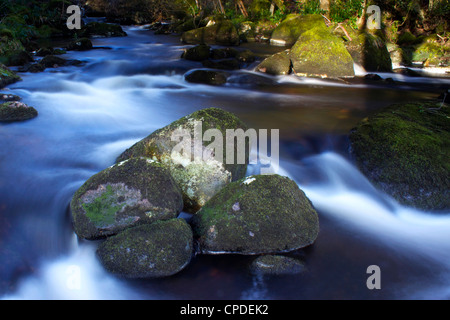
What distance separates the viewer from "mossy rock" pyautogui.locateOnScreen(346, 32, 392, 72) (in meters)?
11.7

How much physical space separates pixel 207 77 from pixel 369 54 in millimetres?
5591

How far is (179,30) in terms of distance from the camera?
2055 centimetres

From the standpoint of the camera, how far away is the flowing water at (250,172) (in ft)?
10.5

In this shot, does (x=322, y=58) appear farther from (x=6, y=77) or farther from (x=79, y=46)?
(x=79, y=46)

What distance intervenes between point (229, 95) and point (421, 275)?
6541mm

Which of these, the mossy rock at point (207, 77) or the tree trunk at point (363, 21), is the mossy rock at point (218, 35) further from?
the mossy rock at point (207, 77)

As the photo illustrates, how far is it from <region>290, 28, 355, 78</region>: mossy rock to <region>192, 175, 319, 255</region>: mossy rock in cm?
788

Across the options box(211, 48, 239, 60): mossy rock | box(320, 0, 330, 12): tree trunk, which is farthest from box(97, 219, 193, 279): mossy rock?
box(320, 0, 330, 12): tree trunk

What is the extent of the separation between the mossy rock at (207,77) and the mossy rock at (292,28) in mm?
7805

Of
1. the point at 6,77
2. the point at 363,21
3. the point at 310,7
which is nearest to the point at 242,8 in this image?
the point at 310,7

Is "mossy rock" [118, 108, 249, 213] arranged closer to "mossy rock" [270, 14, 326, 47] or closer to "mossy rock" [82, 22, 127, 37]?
"mossy rock" [270, 14, 326, 47]

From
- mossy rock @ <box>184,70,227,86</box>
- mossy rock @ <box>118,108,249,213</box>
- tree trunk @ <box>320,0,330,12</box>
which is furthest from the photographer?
tree trunk @ <box>320,0,330,12</box>

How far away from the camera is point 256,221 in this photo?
345cm
